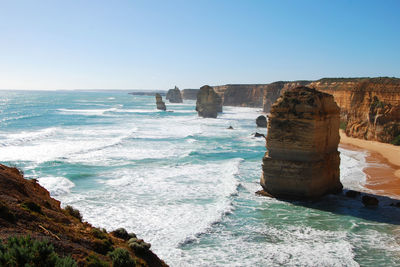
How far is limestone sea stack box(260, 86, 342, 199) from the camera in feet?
55.1

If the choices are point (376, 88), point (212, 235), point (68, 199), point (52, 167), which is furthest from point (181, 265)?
point (376, 88)

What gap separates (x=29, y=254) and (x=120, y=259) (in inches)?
67.2

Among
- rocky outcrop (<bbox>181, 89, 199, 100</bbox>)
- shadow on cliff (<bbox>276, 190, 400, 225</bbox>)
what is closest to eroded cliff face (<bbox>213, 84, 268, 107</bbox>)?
rocky outcrop (<bbox>181, 89, 199, 100</bbox>)

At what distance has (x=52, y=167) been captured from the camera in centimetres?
2381

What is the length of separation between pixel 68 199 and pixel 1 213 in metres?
10.8

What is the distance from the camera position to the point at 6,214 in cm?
665

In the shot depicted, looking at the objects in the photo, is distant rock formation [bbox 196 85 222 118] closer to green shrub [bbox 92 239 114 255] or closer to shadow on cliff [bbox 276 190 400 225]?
shadow on cliff [bbox 276 190 400 225]

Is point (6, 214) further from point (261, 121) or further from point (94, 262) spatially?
point (261, 121)

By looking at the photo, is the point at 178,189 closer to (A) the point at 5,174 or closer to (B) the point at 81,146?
(A) the point at 5,174

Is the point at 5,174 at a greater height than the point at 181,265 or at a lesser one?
greater

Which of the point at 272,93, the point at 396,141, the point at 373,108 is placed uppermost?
the point at 272,93

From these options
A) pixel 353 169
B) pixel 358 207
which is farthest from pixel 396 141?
pixel 358 207

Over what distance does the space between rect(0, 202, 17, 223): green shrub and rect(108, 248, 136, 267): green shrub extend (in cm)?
198

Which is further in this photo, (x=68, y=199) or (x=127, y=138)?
(x=127, y=138)
